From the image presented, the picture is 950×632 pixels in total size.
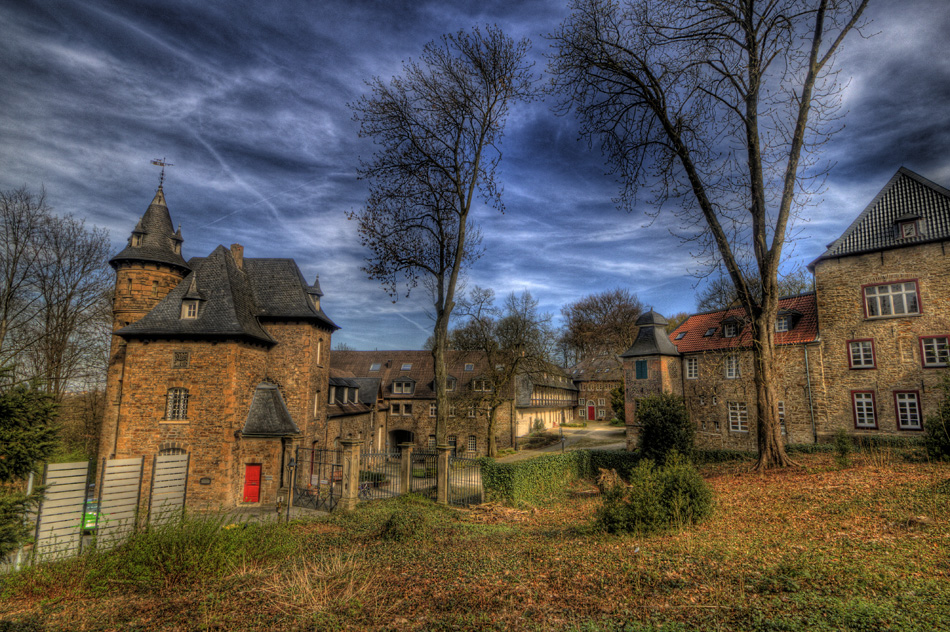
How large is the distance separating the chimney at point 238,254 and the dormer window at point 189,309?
407 cm

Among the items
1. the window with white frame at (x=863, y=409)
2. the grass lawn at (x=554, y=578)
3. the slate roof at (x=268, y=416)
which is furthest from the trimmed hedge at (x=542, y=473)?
the window with white frame at (x=863, y=409)

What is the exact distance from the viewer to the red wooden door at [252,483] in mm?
18828

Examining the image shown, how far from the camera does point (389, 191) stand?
16.4 m

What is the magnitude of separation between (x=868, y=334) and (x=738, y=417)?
7665 millimetres

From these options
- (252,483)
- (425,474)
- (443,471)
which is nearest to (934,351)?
(443,471)

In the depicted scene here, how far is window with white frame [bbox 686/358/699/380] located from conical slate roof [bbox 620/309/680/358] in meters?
0.93

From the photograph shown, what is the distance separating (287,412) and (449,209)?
485 inches

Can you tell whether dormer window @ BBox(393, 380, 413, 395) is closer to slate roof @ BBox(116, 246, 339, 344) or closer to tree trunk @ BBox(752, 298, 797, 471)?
slate roof @ BBox(116, 246, 339, 344)

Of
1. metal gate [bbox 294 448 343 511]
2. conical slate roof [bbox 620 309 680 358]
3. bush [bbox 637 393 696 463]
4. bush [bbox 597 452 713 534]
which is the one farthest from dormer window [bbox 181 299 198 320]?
conical slate roof [bbox 620 309 680 358]

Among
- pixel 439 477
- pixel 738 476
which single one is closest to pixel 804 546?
pixel 738 476

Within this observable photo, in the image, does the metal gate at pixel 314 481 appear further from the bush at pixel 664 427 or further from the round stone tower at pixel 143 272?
the bush at pixel 664 427

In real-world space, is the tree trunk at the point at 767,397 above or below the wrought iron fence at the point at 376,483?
above

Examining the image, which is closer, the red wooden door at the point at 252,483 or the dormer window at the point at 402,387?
the red wooden door at the point at 252,483

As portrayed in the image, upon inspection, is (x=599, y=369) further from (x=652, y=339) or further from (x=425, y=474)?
(x=425, y=474)
